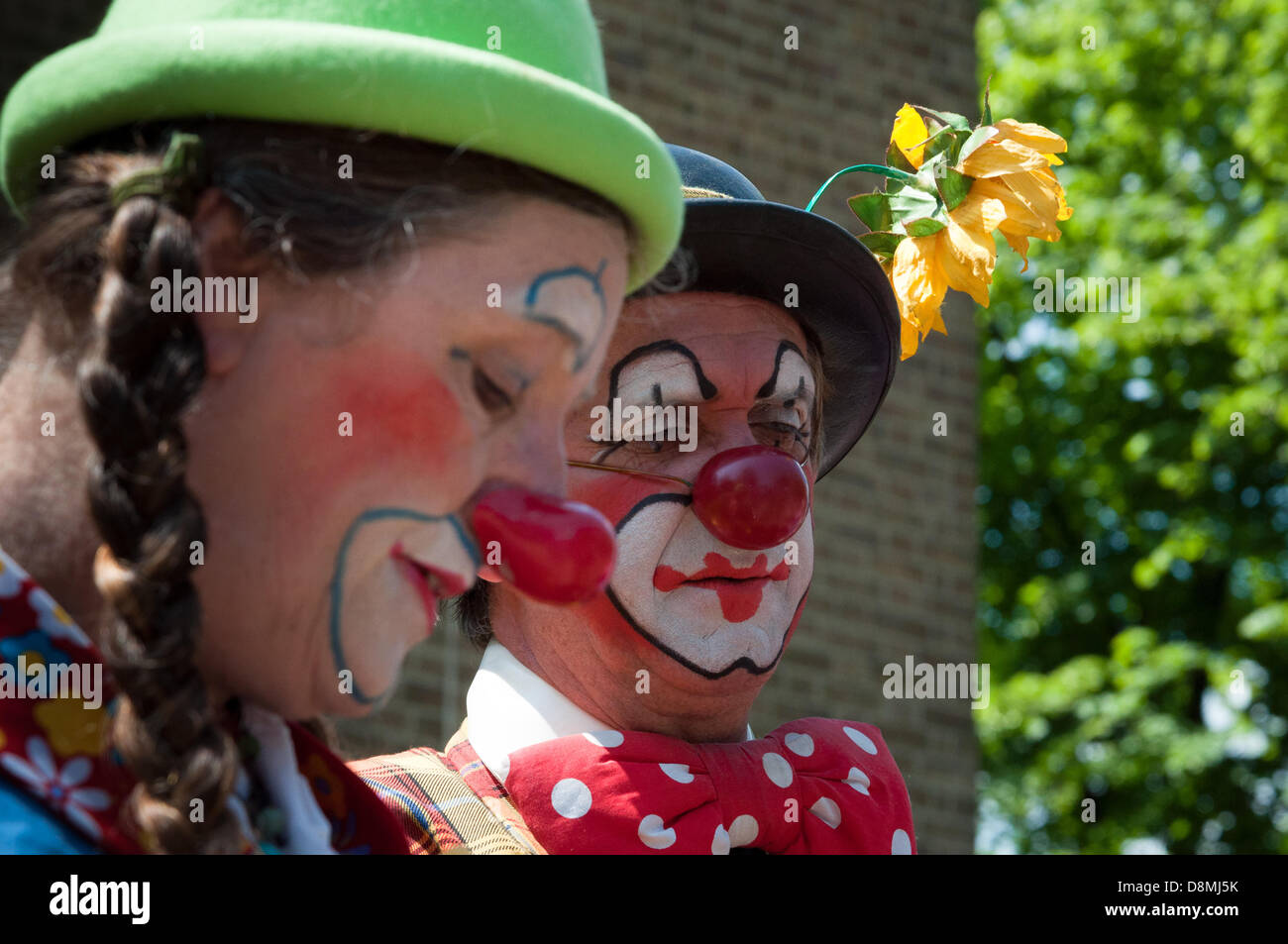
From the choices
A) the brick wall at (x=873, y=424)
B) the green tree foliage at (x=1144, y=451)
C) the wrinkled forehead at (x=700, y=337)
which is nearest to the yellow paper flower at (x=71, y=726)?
the wrinkled forehead at (x=700, y=337)

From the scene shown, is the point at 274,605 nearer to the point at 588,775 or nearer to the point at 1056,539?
the point at 588,775

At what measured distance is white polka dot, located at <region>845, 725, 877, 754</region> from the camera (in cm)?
226

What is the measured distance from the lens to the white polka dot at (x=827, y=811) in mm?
2096

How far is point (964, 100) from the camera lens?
22.3ft

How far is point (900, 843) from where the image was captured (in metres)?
2.16

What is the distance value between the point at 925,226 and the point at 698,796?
87 centimetres

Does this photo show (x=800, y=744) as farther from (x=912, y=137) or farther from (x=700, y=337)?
(x=912, y=137)

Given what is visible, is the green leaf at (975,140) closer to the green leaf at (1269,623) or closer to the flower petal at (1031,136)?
the flower petal at (1031,136)

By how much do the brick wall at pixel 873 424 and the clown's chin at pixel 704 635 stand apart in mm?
3627

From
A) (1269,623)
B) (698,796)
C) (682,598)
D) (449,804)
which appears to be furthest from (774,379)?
(1269,623)

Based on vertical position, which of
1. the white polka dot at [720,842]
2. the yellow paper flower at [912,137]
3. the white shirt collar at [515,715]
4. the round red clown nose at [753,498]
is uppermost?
the yellow paper flower at [912,137]

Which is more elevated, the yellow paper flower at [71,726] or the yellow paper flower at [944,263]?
the yellow paper flower at [944,263]

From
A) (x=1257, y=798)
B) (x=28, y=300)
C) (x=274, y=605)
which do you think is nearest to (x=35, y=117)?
(x=28, y=300)

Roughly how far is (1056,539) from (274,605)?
10.3 m
